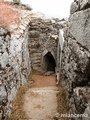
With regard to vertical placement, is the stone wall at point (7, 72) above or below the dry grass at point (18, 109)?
above

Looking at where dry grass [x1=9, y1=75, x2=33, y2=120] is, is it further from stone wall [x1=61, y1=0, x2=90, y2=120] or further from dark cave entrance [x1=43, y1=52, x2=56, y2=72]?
dark cave entrance [x1=43, y1=52, x2=56, y2=72]

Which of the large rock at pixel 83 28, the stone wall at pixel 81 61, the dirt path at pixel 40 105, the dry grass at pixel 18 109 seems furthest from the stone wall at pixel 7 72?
the large rock at pixel 83 28

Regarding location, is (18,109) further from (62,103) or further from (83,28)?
(83,28)

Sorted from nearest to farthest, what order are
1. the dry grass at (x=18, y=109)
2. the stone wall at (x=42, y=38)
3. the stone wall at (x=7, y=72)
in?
the stone wall at (x=7, y=72) → the dry grass at (x=18, y=109) → the stone wall at (x=42, y=38)

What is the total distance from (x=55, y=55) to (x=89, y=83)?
9.49 meters

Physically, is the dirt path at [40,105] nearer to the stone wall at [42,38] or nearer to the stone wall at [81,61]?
the stone wall at [81,61]

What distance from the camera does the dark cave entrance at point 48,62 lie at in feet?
52.0

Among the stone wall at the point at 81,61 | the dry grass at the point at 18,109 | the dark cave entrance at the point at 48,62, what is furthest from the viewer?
Result: the dark cave entrance at the point at 48,62

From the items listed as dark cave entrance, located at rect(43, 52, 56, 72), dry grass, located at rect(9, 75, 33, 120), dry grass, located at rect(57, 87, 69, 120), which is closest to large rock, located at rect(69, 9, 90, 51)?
dry grass, located at rect(57, 87, 69, 120)

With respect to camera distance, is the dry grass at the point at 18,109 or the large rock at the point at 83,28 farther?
the dry grass at the point at 18,109

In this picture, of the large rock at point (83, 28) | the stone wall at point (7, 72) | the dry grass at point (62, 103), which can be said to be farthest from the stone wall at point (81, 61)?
the stone wall at point (7, 72)

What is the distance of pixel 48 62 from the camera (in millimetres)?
16469

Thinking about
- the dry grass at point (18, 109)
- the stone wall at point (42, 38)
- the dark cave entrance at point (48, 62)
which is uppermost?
the stone wall at point (42, 38)

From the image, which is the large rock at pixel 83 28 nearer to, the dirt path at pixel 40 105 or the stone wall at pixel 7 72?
the stone wall at pixel 7 72
